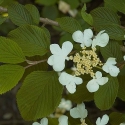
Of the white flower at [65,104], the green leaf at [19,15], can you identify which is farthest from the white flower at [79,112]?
the white flower at [65,104]

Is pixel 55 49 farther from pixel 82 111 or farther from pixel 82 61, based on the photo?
pixel 82 111

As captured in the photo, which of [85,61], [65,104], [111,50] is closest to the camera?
[85,61]

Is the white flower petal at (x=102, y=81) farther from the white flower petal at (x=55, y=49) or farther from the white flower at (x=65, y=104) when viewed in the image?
the white flower at (x=65, y=104)


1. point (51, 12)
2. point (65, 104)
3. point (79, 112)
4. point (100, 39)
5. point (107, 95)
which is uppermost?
point (100, 39)

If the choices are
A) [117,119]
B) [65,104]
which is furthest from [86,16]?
[65,104]

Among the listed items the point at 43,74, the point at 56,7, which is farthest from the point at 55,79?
the point at 56,7

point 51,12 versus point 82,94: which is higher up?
point 82,94
